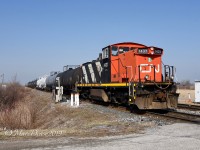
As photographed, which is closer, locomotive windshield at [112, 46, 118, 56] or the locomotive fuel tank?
locomotive windshield at [112, 46, 118, 56]

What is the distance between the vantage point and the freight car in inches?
554

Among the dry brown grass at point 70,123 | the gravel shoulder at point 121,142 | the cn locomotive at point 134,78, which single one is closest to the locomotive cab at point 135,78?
the cn locomotive at point 134,78

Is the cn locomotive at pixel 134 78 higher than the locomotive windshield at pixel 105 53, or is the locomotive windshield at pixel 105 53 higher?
the locomotive windshield at pixel 105 53

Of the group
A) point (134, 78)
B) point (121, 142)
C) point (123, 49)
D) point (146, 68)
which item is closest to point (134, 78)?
point (134, 78)

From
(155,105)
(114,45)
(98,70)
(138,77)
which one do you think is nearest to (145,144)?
(155,105)

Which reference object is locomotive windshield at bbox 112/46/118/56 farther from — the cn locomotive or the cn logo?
the cn logo

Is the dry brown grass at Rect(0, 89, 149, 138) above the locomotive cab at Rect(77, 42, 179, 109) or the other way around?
the other way around

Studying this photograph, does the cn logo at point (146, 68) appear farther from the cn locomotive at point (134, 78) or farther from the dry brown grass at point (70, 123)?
the dry brown grass at point (70, 123)

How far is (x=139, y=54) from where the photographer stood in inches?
600

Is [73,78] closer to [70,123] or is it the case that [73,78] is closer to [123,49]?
[123,49]

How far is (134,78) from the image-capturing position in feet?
49.8

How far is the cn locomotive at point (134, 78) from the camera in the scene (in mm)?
14078

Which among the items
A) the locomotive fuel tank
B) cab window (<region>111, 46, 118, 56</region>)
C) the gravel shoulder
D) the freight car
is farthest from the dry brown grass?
the locomotive fuel tank

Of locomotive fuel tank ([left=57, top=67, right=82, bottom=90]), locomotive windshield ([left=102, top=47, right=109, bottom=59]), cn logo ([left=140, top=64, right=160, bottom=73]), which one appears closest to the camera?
cn logo ([left=140, top=64, right=160, bottom=73])
